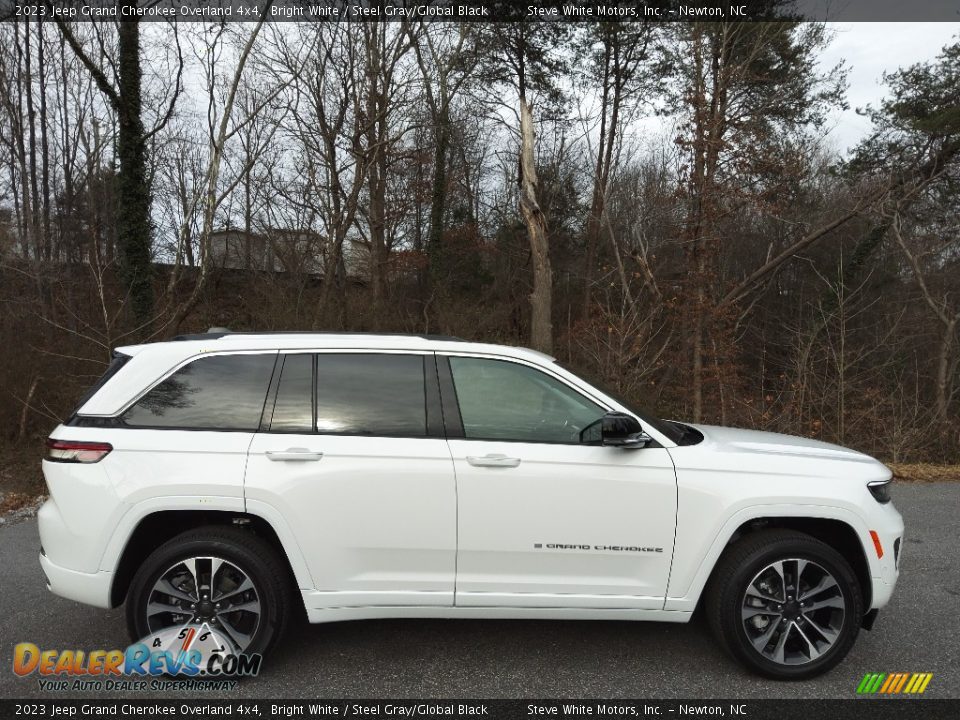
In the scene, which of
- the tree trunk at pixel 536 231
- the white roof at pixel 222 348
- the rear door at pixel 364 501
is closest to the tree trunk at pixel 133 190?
the tree trunk at pixel 536 231

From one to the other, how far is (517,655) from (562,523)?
87 cm

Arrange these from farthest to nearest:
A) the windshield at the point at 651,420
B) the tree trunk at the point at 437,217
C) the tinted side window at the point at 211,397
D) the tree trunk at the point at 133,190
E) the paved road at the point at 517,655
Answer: the tree trunk at the point at 437,217
the tree trunk at the point at 133,190
the windshield at the point at 651,420
the tinted side window at the point at 211,397
the paved road at the point at 517,655

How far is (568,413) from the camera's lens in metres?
3.21

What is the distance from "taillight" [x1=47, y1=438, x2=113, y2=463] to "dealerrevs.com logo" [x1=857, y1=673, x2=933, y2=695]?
401 cm

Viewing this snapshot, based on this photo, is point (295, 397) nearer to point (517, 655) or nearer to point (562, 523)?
point (562, 523)

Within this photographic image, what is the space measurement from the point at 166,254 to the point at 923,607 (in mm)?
27159

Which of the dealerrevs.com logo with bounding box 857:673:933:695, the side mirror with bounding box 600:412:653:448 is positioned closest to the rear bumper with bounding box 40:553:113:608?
the side mirror with bounding box 600:412:653:448

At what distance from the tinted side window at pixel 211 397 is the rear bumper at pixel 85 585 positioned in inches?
31.1

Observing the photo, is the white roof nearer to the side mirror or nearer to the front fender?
the side mirror

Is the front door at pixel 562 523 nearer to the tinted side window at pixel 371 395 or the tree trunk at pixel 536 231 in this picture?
the tinted side window at pixel 371 395

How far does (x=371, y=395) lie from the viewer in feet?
10.4

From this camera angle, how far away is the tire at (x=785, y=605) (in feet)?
9.90

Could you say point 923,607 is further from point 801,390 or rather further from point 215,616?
point 801,390

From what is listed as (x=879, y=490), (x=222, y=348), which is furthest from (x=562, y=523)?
(x=222, y=348)
